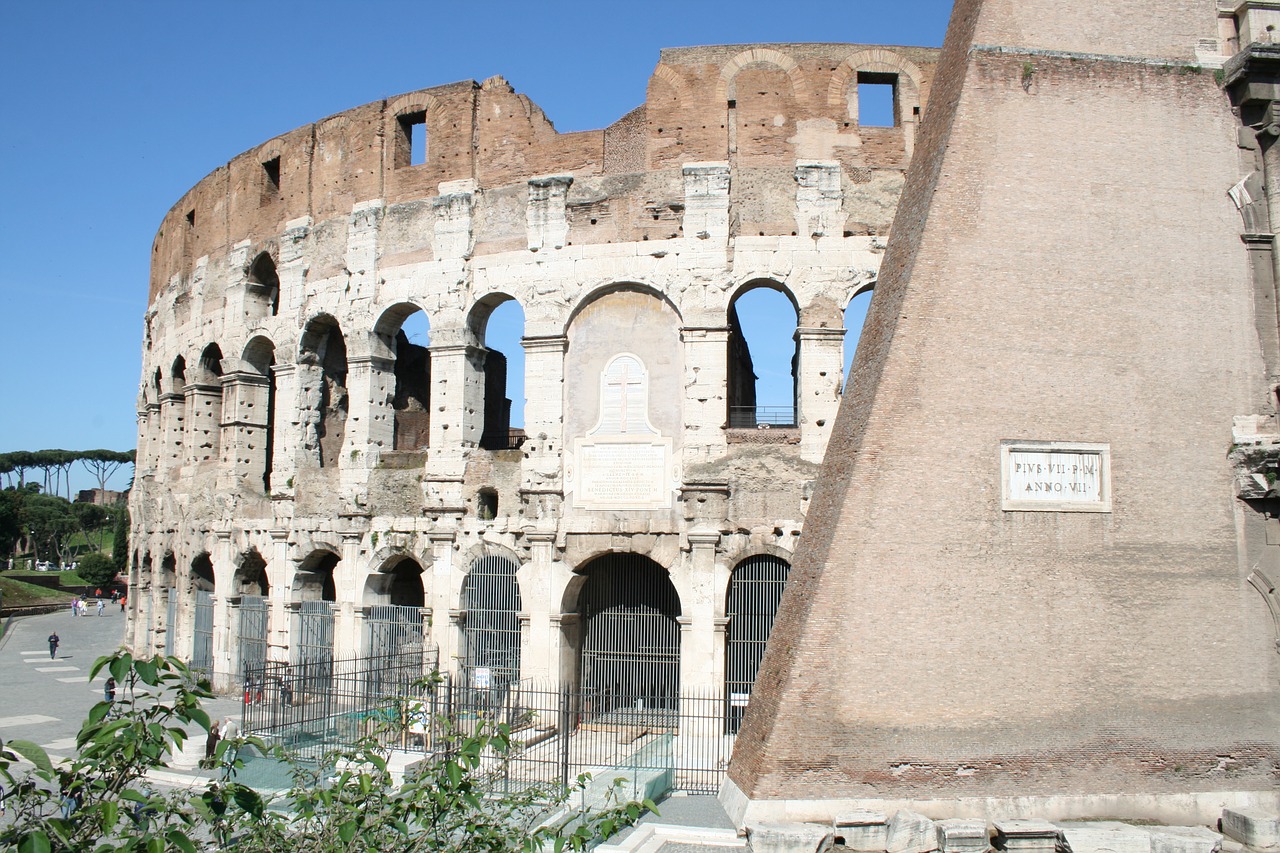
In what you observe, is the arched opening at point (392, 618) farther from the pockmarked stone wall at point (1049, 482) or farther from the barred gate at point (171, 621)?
the pockmarked stone wall at point (1049, 482)

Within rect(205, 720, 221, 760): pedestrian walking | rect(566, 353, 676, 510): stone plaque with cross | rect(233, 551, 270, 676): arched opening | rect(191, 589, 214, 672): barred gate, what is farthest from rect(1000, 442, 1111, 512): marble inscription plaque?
rect(191, 589, 214, 672): barred gate

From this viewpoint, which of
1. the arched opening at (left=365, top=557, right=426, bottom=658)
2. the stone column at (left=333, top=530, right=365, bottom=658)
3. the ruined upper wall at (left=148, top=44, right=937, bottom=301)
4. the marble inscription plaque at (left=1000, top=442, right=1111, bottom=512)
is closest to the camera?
the marble inscription plaque at (left=1000, top=442, right=1111, bottom=512)

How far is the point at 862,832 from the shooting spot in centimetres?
897

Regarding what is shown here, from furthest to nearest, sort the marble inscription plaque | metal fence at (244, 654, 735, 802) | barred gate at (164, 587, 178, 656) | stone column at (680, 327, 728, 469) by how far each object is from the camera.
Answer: barred gate at (164, 587, 178, 656)
stone column at (680, 327, 728, 469)
metal fence at (244, 654, 735, 802)
the marble inscription plaque

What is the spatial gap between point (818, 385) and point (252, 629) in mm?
11294

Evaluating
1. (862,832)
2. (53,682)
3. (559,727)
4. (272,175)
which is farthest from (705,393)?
(53,682)

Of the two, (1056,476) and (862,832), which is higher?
(1056,476)

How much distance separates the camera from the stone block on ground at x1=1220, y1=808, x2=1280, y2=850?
9.07 metres

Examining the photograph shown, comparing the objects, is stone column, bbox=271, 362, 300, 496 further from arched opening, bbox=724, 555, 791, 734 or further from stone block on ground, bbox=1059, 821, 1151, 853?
stone block on ground, bbox=1059, 821, 1151, 853

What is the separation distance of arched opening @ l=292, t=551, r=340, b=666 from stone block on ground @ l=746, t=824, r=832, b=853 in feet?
32.7

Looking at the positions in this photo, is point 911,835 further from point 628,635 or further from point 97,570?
point 97,570

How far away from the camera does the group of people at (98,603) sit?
38.3 m

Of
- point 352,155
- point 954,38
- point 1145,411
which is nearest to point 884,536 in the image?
point 1145,411

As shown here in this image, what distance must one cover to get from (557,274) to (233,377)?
755 cm
